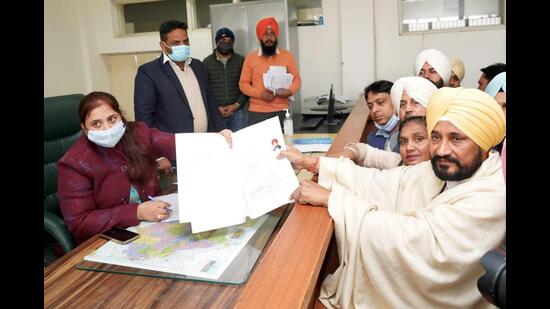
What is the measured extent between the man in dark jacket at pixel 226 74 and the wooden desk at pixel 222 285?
283 cm

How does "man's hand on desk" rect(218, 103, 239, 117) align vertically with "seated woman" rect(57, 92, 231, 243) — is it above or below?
above

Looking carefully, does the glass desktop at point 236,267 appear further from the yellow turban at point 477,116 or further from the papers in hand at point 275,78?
the papers in hand at point 275,78

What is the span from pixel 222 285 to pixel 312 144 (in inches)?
60.5

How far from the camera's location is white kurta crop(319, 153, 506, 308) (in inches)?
43.8

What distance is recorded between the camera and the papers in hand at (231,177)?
4.12 feet

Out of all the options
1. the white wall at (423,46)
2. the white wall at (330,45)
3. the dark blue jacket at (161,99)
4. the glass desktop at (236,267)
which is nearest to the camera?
the glass desktop at (236,267)

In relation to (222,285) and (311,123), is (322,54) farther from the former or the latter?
(222,285)

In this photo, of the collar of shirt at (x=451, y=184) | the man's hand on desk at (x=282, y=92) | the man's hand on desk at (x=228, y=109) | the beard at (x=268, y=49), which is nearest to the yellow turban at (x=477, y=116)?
the collar of shirt at (x=451, y=184)

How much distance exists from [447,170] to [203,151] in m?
0.80

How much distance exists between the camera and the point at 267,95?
11.9ft

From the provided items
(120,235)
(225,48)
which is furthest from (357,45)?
(120,235)

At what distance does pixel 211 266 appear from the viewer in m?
1.07

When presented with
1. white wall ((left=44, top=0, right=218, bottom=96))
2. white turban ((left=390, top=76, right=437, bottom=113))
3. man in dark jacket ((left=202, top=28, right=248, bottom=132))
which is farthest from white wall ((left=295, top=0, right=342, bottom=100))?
white turban ((left=390, top=76, right=437, bottom=113))

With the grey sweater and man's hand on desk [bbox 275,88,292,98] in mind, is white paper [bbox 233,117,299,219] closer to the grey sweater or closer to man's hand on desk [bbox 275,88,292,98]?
man's hand on desk [bbox 275,88,292,98]
